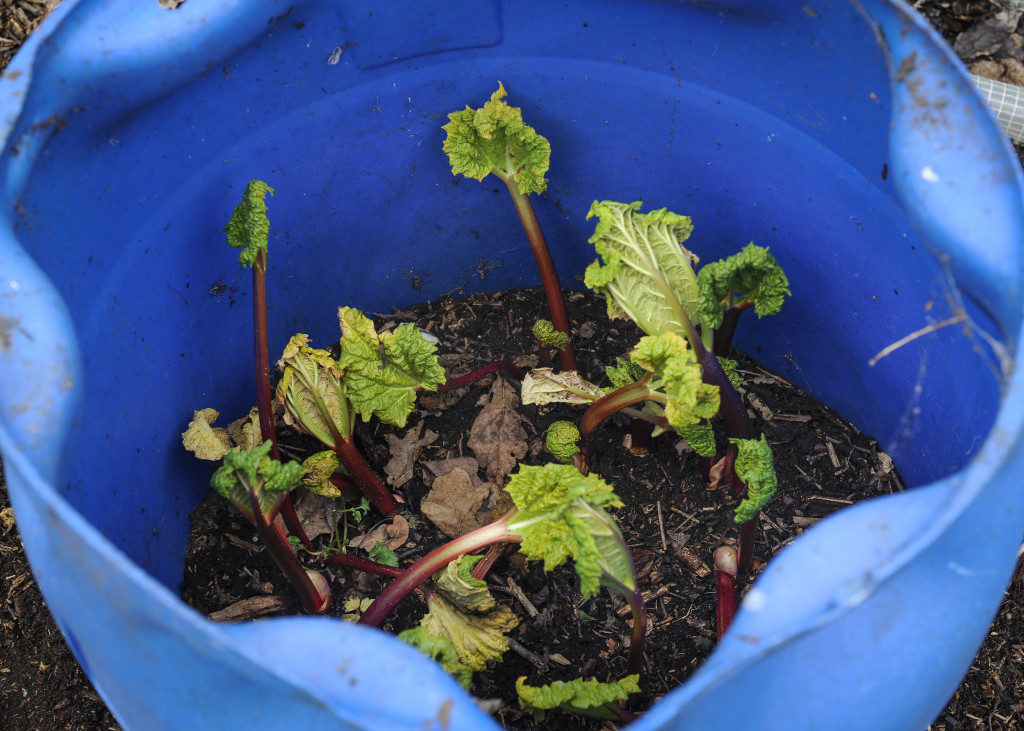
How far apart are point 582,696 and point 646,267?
91 centimetres

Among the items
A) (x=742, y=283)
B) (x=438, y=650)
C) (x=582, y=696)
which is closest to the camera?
(x=438, y=650)

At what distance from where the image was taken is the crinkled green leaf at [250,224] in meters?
1.86

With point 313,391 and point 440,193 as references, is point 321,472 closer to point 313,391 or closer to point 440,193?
point 313,391

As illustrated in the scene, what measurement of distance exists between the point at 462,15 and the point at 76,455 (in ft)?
4.09

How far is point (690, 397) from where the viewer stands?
5.67 feet

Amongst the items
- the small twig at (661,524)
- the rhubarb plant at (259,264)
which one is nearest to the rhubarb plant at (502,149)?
the rhubarb plant at (259,264)

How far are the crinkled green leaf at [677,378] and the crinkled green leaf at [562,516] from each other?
0.22 metres

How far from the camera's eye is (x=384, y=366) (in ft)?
6.66

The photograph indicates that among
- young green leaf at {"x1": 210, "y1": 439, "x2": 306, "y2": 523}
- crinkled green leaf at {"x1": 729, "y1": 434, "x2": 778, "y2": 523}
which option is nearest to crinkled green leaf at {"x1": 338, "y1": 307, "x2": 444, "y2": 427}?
young green leaf at {"x1": 210, "y1": 439, "x2": 306, "y2": 523}

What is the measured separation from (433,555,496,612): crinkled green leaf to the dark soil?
0.67 feet

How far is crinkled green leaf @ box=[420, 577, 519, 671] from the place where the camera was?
1.83 m

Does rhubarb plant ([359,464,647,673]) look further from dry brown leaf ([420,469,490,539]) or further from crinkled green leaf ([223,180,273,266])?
crinkled green leaf ([223,180,273,266])

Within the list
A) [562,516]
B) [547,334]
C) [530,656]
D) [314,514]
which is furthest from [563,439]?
[314,514]

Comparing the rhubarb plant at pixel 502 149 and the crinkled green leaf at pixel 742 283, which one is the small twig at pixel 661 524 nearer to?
the crinkled green leaf at pixel 742 283
